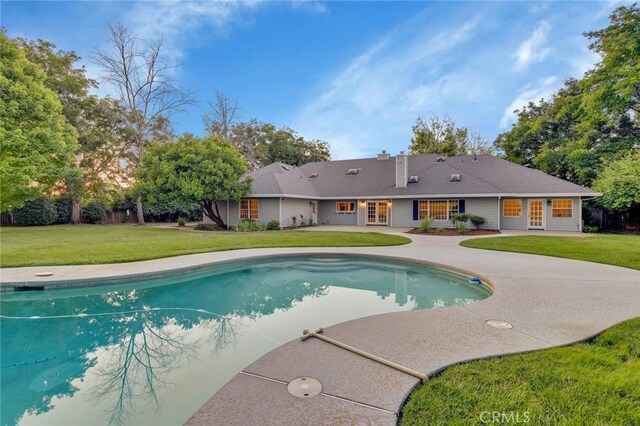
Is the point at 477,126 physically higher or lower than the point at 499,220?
higher

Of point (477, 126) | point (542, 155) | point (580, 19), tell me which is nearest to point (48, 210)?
point (580, 19)

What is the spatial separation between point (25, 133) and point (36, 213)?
38.9 feet

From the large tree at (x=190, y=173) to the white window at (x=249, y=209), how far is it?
51.6 inches

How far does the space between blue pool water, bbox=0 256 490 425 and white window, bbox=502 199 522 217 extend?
39.0ft

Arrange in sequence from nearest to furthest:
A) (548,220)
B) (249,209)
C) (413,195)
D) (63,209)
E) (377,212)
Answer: (548,220)
(413,195)
(249,209)
(377,212)
(63,209)

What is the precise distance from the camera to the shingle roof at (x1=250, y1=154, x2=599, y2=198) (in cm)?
1681

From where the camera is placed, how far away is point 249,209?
18.9 m

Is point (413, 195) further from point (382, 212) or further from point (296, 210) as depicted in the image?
point (296, 210)

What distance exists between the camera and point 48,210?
21562 millimetres

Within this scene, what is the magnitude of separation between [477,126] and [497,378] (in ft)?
109

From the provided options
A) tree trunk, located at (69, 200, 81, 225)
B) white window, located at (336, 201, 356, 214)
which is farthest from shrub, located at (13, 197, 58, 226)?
white window, located at (336, 201, 356, 214)

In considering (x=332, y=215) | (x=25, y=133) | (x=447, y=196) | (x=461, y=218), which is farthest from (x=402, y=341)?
(x=332, y=215)

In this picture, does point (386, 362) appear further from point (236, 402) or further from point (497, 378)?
point (236, 402)

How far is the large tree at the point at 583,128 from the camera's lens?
8.02m
